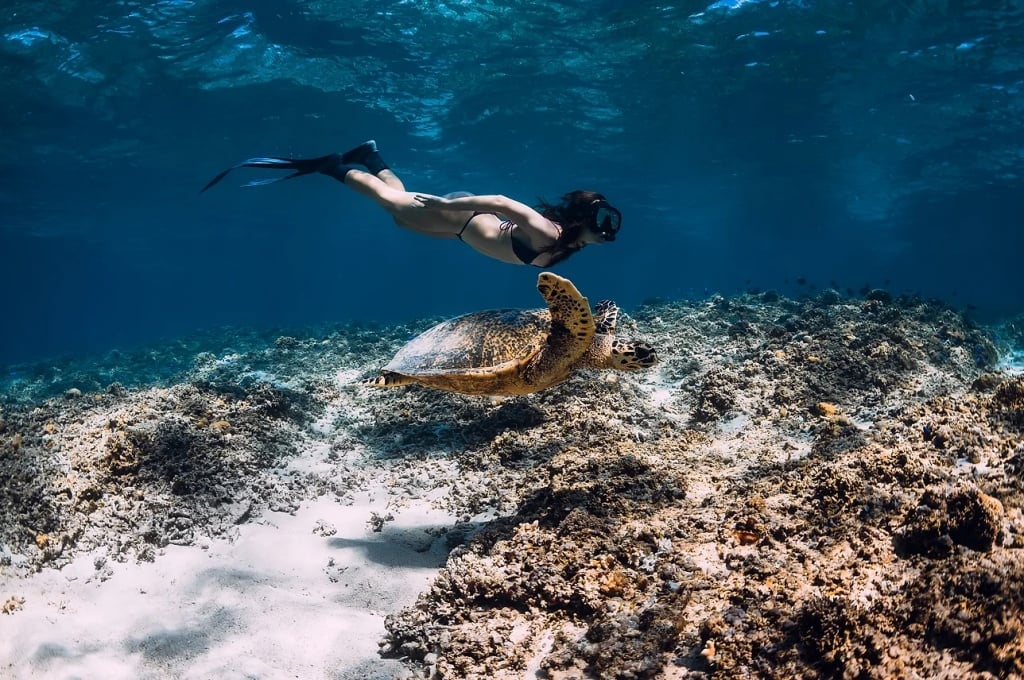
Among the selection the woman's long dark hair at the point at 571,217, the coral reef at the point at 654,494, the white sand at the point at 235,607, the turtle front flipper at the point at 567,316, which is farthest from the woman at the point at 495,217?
the white sand at the point at 235,607

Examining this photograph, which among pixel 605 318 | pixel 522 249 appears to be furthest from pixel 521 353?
pixel 522 249

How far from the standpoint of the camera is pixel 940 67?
20172 mm

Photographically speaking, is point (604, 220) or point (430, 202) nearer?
point (604, 220)

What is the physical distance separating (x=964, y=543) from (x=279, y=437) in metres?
5.57

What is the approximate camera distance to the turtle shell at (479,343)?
4.34 meters

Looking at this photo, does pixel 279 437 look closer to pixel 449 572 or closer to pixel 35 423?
pixel 35 423

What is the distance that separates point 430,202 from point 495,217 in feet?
2.37

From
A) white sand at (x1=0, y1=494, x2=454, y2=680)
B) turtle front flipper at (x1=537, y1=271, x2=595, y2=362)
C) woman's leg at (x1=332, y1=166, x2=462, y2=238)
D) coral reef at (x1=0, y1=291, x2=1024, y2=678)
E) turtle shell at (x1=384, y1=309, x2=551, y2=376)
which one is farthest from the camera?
woman's leg at (x1=332, y1=166, x2=462, y2=238)

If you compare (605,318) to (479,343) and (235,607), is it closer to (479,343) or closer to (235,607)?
(479,343)

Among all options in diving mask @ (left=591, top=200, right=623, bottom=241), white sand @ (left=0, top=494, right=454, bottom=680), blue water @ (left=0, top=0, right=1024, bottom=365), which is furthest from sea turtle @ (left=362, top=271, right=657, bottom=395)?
blue water @ (left=0, top=0, right=1024, bottom=365)

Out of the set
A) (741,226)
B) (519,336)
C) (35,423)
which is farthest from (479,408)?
(741,226)

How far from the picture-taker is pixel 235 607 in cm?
329

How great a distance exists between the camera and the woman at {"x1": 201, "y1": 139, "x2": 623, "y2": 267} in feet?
15.8

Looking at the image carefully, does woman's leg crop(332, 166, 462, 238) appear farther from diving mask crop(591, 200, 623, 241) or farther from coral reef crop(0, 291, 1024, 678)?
coral reef crop(0, 291, 1024, 678)
